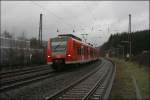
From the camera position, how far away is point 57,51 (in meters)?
27.8

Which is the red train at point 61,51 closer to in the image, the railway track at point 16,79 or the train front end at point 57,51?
the train front end at point 57,51

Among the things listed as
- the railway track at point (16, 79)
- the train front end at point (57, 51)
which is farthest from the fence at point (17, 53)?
the railway track at point (16, 79)

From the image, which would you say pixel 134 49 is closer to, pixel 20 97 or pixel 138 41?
pixel 138 41

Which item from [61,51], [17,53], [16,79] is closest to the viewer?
[16,79]

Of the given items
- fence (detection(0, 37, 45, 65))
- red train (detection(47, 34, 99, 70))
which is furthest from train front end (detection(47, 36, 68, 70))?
fence (detection(0, 37, 45, 65))

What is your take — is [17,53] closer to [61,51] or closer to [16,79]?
[61,51]

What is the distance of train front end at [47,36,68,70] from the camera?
27391 mm

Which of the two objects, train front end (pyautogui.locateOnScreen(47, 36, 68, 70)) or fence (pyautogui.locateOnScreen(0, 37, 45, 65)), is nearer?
train front end (pyautogui.locateOnScreen(47, 36, 68, 70))

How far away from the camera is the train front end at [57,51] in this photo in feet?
89.9

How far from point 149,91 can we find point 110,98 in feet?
8.75

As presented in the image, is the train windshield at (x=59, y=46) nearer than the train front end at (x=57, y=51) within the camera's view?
No

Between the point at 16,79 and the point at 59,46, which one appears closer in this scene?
the point at 16,79

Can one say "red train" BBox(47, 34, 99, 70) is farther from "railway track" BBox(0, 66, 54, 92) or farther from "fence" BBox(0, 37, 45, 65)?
"fence" BBox(0, 37, 45, 65)

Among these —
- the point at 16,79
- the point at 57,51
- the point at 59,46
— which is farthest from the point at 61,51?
the point at 16,79
